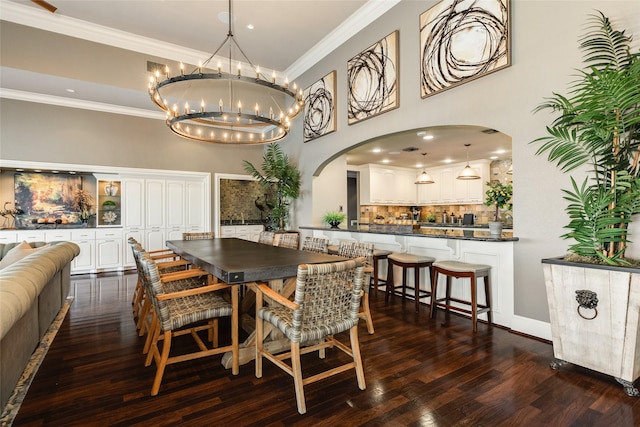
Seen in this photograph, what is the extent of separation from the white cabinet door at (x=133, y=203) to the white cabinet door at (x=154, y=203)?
0.09m

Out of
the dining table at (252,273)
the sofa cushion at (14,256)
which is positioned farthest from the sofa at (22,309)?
the dining table at (252,273)

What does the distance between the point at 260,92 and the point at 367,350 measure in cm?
560

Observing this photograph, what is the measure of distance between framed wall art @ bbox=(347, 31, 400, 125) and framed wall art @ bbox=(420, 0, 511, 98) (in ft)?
1.53

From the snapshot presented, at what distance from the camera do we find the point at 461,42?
3.42m

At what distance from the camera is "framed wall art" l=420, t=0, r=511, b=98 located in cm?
312

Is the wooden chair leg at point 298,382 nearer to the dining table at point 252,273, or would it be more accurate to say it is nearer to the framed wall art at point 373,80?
the dining table at point 252,273

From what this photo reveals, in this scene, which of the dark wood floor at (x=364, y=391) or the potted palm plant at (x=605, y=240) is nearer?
the dark wood floor at (x=364, y=391)

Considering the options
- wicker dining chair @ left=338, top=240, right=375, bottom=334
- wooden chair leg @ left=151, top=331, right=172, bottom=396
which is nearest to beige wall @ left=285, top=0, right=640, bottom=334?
wicker dining chair @ left=338, top=240, right=375, bottom=334

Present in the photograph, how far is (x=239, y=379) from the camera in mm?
2213

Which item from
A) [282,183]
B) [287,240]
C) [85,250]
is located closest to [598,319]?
[287,240]

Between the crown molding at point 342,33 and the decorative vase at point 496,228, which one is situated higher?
the crown molding at point 342,33

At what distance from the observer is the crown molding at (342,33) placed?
4.42 m

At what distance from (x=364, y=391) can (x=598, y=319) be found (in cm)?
166

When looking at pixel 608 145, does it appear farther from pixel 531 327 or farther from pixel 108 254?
pixel 108 254
